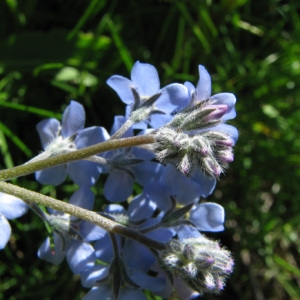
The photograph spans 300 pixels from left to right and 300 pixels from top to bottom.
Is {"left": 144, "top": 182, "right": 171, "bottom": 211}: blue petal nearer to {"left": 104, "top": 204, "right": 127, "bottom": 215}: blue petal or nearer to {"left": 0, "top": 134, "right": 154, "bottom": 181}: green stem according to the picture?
{"left": 104, "top": 204, "right": 127, "bottom": 215}: blue petal

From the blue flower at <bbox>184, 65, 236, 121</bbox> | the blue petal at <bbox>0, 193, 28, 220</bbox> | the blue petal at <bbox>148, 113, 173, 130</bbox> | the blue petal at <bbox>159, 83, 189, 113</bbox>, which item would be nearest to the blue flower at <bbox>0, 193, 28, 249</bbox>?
the blue petal at <bbox>0, 193, 28, 220</bbox>

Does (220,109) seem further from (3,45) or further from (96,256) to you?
(3,45)

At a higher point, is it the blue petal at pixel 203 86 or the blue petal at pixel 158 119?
the blue petal at pixel 203 86

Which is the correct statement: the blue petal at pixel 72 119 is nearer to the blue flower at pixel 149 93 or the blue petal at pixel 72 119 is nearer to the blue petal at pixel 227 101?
the blue flower at pixel 149 93

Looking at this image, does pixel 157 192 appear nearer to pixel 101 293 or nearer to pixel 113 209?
pixel 113 209

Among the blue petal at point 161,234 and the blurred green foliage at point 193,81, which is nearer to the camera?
the blue petal at point 161,234

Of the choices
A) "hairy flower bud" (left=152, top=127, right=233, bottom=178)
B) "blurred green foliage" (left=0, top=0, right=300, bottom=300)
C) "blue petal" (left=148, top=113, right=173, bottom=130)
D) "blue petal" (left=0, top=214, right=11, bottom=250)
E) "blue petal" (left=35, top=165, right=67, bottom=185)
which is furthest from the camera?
"blurred green foliage" (left=0, top=0, right=300, bottom=300)

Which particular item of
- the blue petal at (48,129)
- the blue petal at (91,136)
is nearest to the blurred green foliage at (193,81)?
the blue petal at (48,129)
